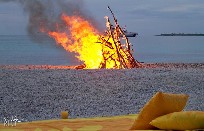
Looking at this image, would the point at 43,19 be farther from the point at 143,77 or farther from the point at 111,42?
the point at 143,77

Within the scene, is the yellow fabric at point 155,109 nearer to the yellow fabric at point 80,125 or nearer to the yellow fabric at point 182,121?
the yellow fabric at point 80,125

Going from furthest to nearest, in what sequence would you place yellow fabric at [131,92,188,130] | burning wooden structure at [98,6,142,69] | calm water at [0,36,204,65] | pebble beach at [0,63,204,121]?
calm water at [0,36,204,65] → burning wooden structure at [98,6,142,69] → pebble beach at [0,63,204,121] → yellow fabric at [131,92,188,130]

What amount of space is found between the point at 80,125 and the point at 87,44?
9669 millimetres

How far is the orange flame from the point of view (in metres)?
15.2

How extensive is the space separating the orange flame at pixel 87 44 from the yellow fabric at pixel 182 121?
9793mm

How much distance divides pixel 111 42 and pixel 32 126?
31.0ft

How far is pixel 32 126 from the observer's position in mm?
5793

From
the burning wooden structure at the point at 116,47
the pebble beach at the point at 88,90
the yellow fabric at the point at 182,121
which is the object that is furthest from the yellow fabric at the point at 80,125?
the burning wooden structure at the point at 116,47

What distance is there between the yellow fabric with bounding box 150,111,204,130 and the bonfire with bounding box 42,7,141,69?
9.64m

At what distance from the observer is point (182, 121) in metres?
5.18

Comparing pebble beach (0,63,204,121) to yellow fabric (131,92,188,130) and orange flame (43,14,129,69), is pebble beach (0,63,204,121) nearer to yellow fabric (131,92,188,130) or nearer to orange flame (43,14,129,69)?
orange flame (43,14,129,69)

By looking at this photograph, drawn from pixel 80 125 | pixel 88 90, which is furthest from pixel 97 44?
pixel 80 125

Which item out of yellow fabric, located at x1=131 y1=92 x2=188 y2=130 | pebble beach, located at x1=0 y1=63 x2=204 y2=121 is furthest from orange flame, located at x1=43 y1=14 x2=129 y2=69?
yellow fabric, located at x1=131 y1=92 x2=188 y2=130

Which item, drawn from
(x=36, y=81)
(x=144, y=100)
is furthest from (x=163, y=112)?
(x=36, y=81)
